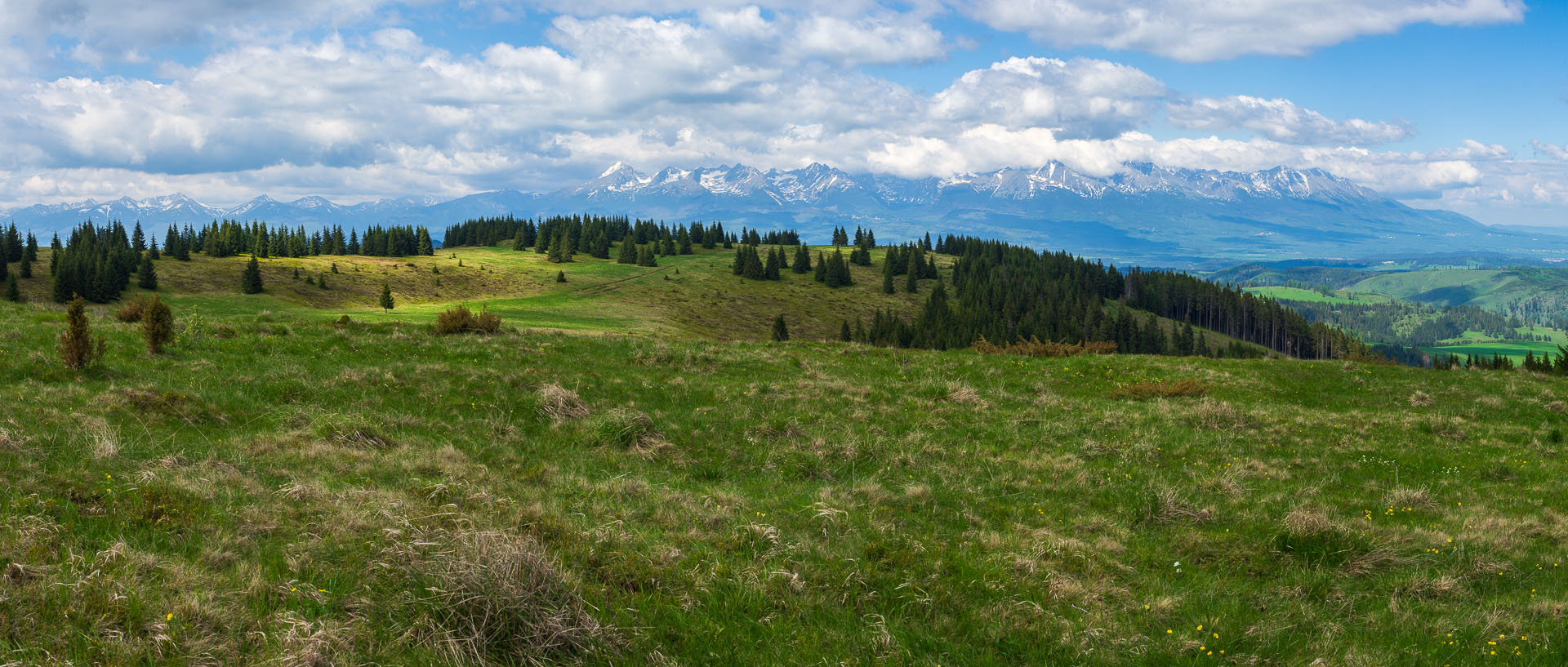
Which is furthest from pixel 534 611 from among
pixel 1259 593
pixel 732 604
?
pixel 1259 593

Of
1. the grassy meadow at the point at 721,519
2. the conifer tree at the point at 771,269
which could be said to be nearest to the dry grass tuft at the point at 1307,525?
the grassy meadow at the point at 721,519

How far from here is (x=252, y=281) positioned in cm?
10481

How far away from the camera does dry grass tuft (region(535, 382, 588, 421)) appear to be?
15.8 metres

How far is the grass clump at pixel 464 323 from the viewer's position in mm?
28484

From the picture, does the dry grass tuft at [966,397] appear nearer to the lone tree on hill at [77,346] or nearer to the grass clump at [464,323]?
the grass clump at [464,323]

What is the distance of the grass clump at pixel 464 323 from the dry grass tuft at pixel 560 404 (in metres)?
13.8

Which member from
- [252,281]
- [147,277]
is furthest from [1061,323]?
[147,277]

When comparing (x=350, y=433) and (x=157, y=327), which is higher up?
(x=157, y=327)

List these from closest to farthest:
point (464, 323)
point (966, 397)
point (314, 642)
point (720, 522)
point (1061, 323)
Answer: point (314, 642), point (720, 522), point (966, 397), point (464, 323), point (1061, 323)

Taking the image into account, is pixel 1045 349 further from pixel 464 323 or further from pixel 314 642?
pixel 314 642

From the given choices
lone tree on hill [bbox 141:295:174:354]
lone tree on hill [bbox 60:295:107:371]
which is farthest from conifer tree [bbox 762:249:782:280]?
lone tree on hill [bbox 60:295:107:371]

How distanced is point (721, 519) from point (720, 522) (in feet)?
0.25

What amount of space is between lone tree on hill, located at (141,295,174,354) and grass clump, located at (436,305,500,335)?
32.6 feet

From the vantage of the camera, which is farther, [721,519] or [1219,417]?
[1219,417]
